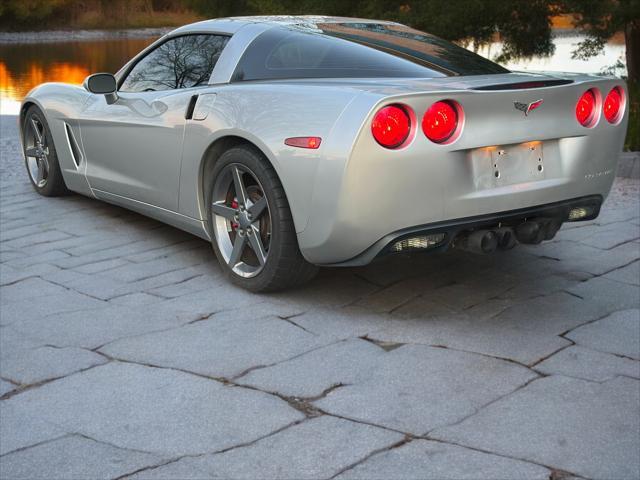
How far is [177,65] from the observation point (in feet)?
17.5

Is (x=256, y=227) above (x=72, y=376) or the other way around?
above

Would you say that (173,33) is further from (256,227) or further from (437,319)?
(437,319)

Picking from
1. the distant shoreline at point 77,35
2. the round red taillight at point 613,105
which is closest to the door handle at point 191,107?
the round red taillight at point 613,105

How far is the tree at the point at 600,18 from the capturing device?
10797 millimetres

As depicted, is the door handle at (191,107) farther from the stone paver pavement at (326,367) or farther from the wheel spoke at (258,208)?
the stone paver pavement at (326,367)

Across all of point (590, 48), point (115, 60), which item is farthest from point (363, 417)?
point (115, 60)

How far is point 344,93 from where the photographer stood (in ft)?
13.0

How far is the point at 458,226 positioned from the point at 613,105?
1.09 metres

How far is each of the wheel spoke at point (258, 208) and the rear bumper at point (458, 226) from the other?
0.50 meters

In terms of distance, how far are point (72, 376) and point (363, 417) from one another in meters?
1.17

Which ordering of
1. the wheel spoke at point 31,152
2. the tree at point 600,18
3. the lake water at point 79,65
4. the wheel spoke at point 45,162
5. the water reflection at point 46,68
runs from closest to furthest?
the wheel spoke at point 45,162
the wheel spoke at point 31,152
the tree at point 600,18
the lake water at point 79,65
the water reflection at point 46,68

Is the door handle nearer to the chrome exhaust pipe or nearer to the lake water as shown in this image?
the chrome exhaust pipe

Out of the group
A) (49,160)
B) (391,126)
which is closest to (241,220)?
(391,126)

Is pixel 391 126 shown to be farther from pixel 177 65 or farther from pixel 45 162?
pixel 45 162
